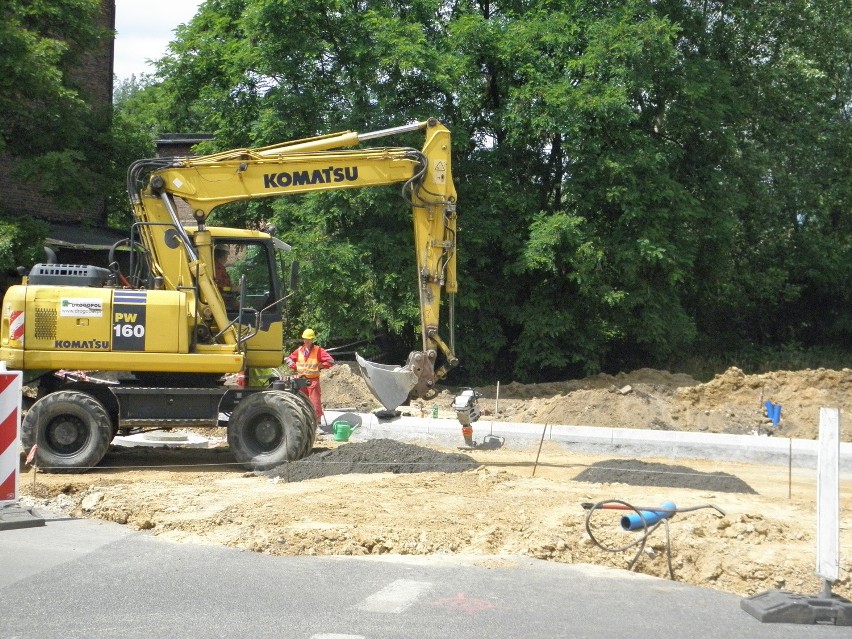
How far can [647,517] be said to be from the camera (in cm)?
755

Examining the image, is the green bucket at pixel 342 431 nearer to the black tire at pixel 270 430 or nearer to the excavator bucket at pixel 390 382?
the excavator bucket at pixel 390 382

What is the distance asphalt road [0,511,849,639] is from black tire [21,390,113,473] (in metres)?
3.96

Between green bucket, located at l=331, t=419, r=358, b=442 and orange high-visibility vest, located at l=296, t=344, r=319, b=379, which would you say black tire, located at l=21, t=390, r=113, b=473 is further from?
green bucket, located at l=331, t=419, r=358, b=442

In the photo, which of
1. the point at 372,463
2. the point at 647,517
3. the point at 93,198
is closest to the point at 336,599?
the point at 647,517

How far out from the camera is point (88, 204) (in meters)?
21.5

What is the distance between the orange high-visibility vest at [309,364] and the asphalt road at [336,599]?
7.07 metres

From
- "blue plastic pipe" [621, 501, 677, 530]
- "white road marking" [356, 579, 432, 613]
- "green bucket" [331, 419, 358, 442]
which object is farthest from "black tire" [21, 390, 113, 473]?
"blue plastic pipe" [621, 501, 677, 530]

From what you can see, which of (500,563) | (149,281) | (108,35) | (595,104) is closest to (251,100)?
(108,35)

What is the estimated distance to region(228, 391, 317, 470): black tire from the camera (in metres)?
11.8

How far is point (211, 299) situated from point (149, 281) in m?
0.90

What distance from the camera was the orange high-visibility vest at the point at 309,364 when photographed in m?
14.9

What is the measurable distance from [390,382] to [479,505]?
4.42 meters

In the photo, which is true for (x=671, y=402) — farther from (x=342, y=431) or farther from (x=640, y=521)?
(x=640, y=521)

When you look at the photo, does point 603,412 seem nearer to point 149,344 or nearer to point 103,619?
point 149,344
